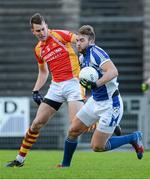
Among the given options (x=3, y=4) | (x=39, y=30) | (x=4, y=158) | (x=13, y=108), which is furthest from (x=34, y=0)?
(x=39, y=30)

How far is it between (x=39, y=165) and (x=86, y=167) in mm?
782

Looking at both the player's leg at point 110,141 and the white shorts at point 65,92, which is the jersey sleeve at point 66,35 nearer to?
the white shorts at point 65,92

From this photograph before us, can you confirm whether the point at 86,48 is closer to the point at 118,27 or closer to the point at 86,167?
the point at 86,167

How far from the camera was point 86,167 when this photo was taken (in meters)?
12.5

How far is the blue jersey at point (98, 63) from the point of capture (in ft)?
37.1

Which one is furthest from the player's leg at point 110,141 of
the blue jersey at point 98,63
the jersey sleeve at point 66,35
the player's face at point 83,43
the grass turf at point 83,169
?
the jersey sleeve at point 66,35

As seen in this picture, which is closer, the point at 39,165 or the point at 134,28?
the point at 39,165

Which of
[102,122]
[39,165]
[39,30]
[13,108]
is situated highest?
[39,30]

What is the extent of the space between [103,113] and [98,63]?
662mm

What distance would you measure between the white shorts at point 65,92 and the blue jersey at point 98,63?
4.07ft

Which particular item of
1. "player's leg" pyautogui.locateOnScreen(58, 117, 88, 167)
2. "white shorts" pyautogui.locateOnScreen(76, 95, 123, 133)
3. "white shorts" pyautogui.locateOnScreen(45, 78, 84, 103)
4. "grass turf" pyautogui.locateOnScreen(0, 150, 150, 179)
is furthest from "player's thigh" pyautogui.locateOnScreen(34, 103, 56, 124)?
"white shorts" pyautogui.locateOnScreen(76, 95, 123, 133)

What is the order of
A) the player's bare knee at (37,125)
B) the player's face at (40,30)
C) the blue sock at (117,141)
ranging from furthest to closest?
the player's bare knee at (37,125) < the player's face at (40,30) < the blue sock at (117,141)

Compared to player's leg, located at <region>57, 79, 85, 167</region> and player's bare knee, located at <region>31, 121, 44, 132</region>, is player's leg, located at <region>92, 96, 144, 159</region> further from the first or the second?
player's bare knee, located at <region>31, 121, 44, 132</region>

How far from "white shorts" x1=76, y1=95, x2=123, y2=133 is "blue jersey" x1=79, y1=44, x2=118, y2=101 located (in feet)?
0.28
